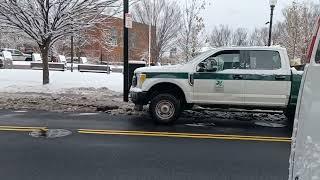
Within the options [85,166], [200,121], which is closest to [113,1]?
[200,121]

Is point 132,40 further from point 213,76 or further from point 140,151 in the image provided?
point 140,151

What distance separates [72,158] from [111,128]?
2573 millimetres

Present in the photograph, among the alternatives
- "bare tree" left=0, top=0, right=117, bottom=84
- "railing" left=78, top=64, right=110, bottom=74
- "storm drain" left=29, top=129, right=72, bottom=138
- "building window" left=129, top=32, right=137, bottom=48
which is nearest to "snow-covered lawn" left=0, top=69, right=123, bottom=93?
"bare tree" left=0, top=0, right=117, bottom=84

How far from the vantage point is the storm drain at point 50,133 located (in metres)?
8.01

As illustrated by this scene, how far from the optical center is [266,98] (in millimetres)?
9484

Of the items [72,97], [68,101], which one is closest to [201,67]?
[68,101]

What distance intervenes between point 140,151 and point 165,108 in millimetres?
2844

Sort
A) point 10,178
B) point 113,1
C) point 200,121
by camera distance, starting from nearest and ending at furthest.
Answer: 1. point 10,178
2. point 200,121
3. point 113,1

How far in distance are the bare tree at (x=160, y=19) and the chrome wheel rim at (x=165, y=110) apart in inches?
1311

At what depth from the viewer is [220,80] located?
31.4 feet

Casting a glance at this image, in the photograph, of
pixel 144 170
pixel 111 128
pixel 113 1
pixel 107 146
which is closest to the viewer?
pixel 144 170

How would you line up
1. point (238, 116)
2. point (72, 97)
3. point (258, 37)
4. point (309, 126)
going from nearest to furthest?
point (309, 126), point (238, 116), point (72, 97), point (258, 37)

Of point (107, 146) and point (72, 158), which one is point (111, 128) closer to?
point (107, 146)

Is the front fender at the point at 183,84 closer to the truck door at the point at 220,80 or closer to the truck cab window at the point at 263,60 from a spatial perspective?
the truck door at the point at 220,80
